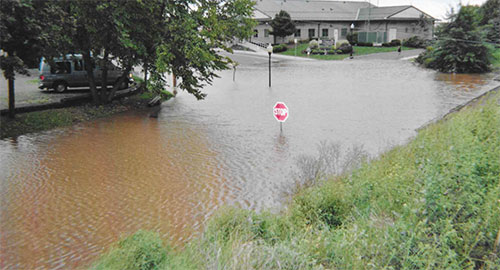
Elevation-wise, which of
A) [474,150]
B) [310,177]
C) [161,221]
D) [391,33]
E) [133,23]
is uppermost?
[391,33]

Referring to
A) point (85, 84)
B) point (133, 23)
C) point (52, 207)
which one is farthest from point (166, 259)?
point (85, 84)

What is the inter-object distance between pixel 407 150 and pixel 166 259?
659 centimetres

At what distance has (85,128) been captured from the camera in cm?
1655

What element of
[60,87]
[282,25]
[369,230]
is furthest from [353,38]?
[369,230]

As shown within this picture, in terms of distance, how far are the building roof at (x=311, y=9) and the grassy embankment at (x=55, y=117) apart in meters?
49.5

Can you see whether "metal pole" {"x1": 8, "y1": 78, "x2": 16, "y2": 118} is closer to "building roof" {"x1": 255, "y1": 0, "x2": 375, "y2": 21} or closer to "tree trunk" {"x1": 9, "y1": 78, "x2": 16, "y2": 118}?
"tree trunk" {"x1": 9, "y1": 78, "x2": 16, "y2": 118}

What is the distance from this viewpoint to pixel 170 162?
12430 mm

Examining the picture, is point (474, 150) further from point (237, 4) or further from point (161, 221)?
point (237, 4)

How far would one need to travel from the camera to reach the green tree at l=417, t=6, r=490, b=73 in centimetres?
3806

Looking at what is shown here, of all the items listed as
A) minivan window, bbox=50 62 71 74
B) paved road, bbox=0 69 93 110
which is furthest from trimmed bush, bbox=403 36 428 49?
minivan window, bbox=50 62 71 74

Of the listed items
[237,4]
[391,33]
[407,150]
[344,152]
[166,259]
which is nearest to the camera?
[166,259]

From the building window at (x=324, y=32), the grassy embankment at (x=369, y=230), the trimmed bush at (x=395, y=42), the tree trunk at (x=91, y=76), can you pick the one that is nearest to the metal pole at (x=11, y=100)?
the tree trunk at (x=91, y=76)

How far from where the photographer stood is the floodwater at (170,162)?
8086 mm

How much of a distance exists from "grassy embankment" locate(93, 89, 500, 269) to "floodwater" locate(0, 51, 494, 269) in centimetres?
145
